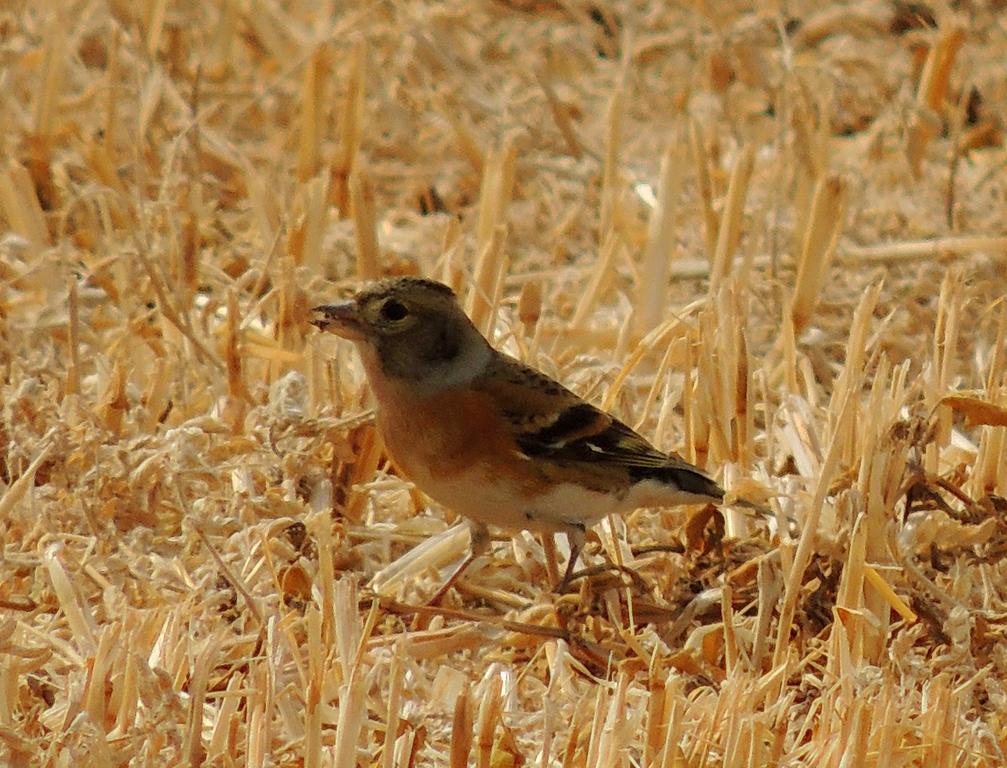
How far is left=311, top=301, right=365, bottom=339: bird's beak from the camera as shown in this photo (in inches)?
171

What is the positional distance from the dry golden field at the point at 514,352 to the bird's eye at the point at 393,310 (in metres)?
0.30

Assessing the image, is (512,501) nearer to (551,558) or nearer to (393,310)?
(551,558)

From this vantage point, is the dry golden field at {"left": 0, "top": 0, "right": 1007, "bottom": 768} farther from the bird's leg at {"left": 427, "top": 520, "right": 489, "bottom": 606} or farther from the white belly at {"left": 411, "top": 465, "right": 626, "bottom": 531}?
the white belly at {"left": 411, "top": 465, "right": 626, "bottom": 531}

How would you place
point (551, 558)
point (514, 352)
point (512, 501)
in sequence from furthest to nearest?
point (514, 352), point (551, 558), point (512, 501)

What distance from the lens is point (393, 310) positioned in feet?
14.5

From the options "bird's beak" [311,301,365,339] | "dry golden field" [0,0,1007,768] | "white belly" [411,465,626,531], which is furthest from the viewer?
"bird's beak" [311,301,365,339]

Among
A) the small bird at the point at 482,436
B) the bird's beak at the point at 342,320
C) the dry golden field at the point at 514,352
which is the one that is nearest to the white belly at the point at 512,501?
the small bird at the point at 482,436

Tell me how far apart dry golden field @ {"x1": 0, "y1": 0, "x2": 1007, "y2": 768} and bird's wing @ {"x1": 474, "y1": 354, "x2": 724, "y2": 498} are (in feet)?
0.56

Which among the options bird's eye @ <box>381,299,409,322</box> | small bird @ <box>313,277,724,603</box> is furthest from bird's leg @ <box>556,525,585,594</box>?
bird's eye @ <box>381,299,409,322</box>

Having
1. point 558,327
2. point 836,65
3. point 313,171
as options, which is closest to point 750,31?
point 836,65

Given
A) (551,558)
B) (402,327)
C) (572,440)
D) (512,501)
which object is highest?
(402,327)

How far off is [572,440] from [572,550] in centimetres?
29

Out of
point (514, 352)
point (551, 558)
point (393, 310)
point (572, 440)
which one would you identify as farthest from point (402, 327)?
point (514, 352)

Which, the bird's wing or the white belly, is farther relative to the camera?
the bird's wing
